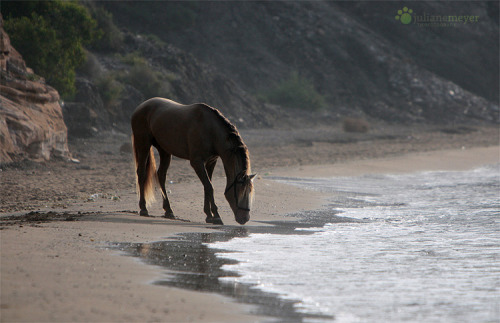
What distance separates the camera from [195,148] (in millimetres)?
8344

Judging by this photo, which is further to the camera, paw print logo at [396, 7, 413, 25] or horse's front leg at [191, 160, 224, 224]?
paw print logo at [396, 7, 413, 25]

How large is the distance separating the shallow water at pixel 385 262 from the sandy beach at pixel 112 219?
732 mm

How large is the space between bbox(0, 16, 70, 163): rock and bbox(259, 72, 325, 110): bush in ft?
61.4

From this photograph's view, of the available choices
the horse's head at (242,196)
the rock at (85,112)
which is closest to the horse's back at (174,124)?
the horse's head at (242,196)

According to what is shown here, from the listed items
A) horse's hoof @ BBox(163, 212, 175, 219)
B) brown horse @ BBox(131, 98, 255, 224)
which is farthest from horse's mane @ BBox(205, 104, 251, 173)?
horse's hoof @ BBox(163, 212, 175, 219)

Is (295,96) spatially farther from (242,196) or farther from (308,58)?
(242,196)

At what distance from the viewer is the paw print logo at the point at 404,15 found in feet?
148

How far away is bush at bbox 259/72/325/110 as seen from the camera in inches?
1310

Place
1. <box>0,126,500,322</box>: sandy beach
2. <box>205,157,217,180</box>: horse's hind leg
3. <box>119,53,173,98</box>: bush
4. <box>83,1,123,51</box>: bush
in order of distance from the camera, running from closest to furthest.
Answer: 1. <box>0,126,500,322</box>: sandy beach
2. <box>205,157,217,180</box>: horse's hind leg
3. <box>119,53,173,98</box>: bush
4. <box>83,1,123,51</box>: bush

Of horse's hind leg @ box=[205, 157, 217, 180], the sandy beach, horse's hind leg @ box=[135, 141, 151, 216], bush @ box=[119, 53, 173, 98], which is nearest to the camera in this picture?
the sandy beach

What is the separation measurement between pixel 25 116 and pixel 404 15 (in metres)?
36.8

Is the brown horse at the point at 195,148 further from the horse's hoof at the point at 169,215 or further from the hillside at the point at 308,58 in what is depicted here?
the hillside at the point at 308,58

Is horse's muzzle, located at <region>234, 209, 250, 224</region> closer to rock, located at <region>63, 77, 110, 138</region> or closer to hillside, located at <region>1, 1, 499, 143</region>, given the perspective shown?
rock, located at <region>63, 77, 110, 138</region>

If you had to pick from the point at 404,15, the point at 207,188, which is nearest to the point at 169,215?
the point at 207,188
